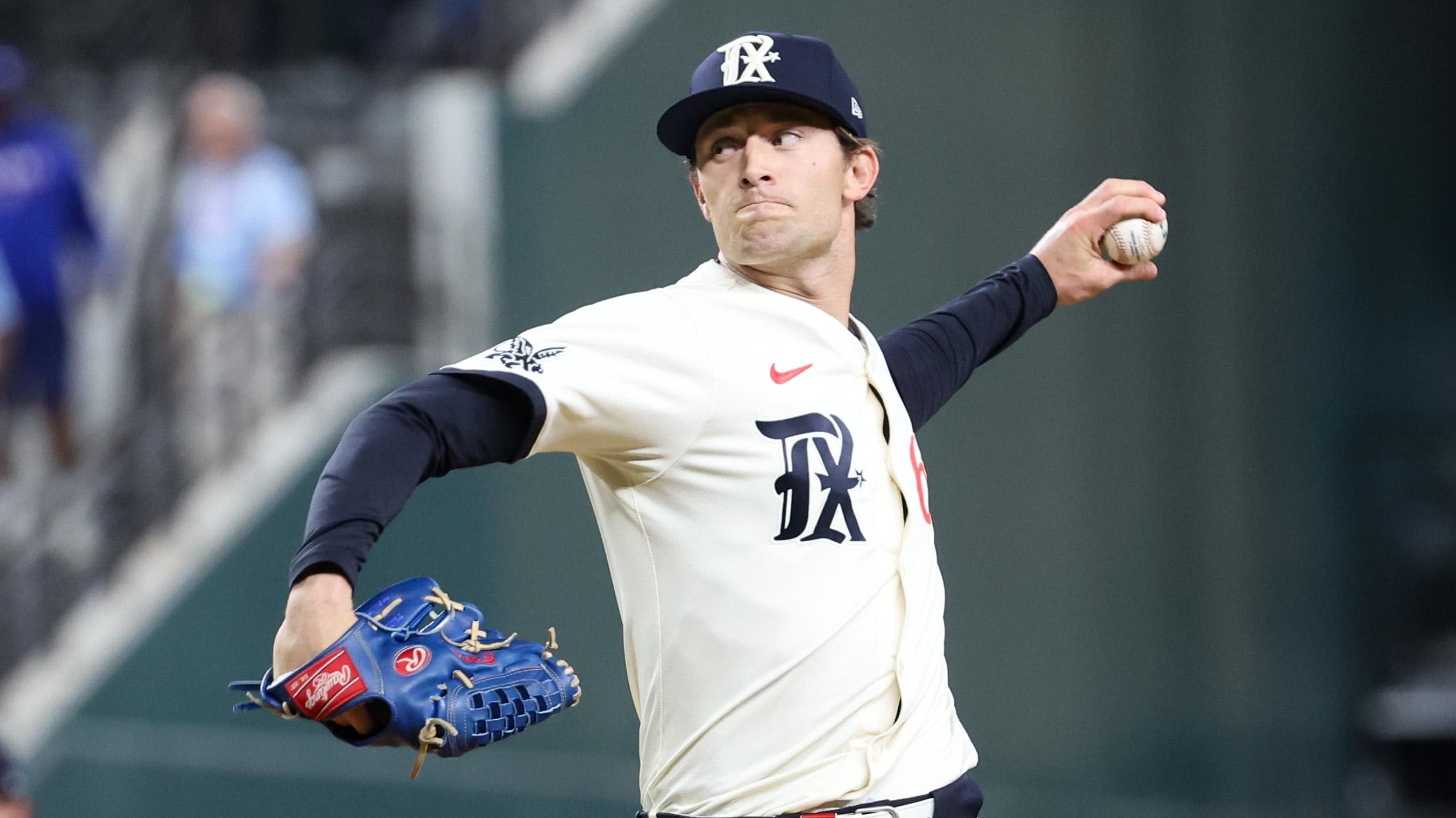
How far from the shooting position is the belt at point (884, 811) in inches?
108

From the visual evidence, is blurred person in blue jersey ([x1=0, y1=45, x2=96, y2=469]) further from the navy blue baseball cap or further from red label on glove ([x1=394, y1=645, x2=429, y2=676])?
red label on glove ([x1=394, y1=645, x2=429, y2=676])

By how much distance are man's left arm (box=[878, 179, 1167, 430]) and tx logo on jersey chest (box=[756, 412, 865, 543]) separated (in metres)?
0.73

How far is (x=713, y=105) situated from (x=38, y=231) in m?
7.10

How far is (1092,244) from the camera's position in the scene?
12.7 feet

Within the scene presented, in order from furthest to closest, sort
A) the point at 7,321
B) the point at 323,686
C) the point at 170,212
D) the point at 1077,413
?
the point at 170,212 → the point at 7,321 → the point at 1077,413 → the point at 323,686

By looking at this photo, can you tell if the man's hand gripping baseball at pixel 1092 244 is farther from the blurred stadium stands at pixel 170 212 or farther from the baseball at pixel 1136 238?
the blurred stadium stands at pixel 170 212

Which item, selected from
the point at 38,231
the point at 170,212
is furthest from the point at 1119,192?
the point at 170,212

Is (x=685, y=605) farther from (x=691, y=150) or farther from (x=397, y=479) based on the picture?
(x=691, y=150)

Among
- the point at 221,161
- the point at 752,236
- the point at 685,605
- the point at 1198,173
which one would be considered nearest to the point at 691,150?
the point at 752,236

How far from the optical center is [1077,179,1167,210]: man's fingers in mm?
3818

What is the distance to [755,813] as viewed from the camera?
2758 millimetres

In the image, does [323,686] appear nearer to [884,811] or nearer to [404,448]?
[404,448]

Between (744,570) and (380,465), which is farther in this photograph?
(744,570)

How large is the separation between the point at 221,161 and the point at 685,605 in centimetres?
672
